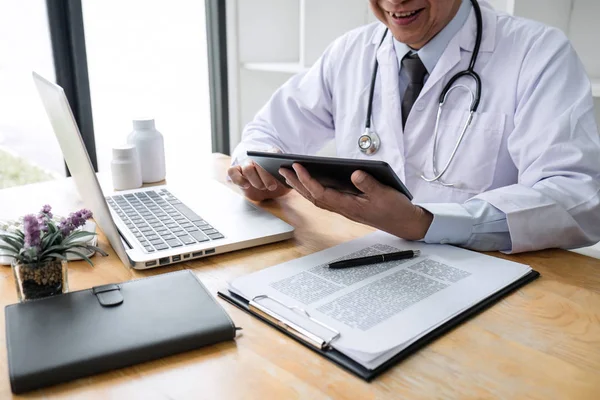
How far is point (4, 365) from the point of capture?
1.97ft

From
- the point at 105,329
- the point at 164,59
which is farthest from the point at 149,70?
the point at 105,329

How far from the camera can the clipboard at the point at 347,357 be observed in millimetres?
593

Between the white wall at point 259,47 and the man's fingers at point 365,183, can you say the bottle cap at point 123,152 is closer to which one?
the man's fingers at point 365,183

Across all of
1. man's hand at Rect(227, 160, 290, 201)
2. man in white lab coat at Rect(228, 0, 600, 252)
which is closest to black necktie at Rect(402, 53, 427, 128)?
man in white lab coat at Rect(228, 0, 600, 252)

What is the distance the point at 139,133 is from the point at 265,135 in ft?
1.12

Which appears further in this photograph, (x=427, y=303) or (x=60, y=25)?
(x=60, y=25)

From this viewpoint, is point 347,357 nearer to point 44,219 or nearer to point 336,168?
point 336,168

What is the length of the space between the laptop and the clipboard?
0.57 ft

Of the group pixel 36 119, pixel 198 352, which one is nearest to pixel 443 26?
pixel 198 352

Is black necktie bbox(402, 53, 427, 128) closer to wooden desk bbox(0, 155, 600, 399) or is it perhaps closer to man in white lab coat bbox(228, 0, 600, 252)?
man in white lab coat bbox(228, 0, 600, 252)

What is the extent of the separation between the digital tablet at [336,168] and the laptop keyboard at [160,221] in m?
0.17

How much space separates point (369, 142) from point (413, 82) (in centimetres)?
18

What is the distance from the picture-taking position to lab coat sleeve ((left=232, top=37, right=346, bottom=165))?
5.03 ft

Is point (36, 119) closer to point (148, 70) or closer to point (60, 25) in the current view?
point (60, 25)
